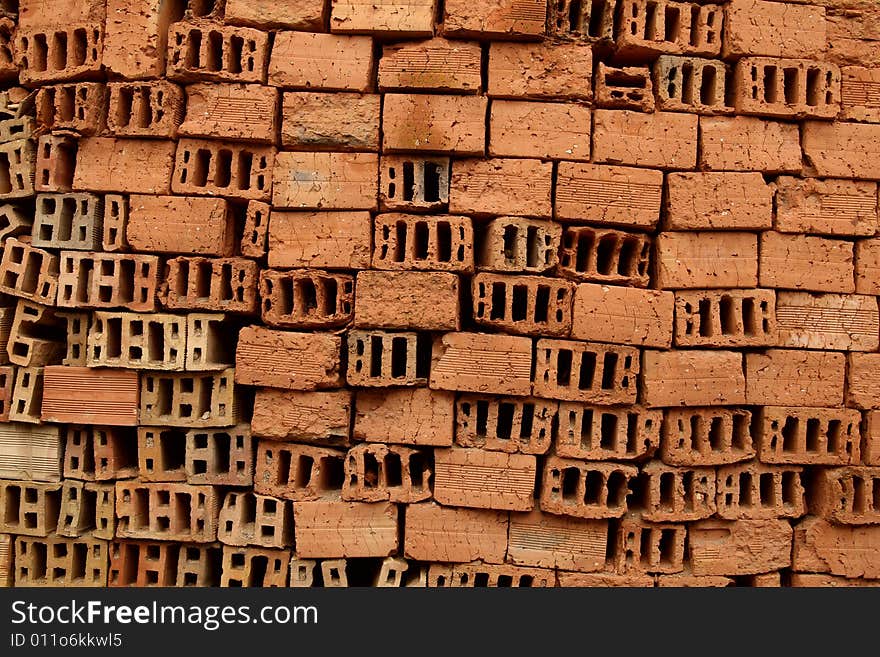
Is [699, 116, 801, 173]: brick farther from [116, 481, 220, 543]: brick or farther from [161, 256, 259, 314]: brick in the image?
[116, 481, 220, 543]: brick

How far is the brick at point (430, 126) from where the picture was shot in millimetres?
3752

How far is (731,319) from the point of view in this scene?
386 centimetres

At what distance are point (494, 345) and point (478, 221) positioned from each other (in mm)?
757

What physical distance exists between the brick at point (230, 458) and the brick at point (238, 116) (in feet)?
5.51

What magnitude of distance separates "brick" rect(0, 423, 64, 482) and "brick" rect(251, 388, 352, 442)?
121 centimetres

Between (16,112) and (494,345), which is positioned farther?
(16,112)

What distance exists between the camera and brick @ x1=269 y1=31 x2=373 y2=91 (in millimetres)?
3799

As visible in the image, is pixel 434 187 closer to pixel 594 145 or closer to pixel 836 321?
pixel 594 145

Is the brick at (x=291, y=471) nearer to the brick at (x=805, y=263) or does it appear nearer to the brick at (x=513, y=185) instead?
the brick at (x=513, y=185)

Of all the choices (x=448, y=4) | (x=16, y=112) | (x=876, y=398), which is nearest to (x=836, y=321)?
(x=876, y=398)

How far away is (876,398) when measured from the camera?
3875 millimetres

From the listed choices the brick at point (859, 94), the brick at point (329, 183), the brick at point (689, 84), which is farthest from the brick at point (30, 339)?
the brick at point (859, 94)

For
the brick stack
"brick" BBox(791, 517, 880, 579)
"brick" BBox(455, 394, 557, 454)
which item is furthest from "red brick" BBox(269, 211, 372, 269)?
"brick" BBox(791, 517, 880, 579)

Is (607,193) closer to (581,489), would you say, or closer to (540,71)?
(540,71)
